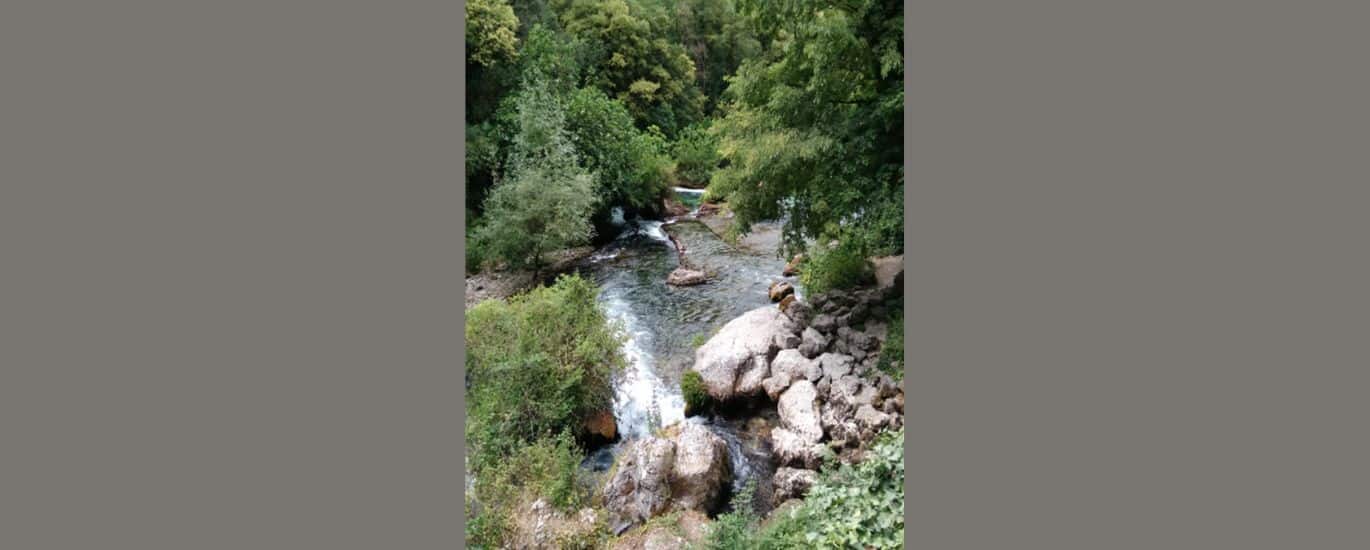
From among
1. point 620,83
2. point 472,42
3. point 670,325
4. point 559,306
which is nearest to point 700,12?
point 620,83

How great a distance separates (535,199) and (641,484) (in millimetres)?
10542

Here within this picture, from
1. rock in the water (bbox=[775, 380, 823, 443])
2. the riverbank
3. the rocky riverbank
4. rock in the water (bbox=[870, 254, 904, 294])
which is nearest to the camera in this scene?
the rocky riverbank

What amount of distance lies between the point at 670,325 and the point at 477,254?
21.3 feet

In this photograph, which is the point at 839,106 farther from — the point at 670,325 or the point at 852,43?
the point at 670,325

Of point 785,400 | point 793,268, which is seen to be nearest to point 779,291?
point 793,268

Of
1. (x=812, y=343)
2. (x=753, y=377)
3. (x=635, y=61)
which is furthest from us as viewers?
→ (x=635, y=61)

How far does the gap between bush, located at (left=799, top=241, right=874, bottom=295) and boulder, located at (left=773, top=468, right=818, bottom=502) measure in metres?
5.43

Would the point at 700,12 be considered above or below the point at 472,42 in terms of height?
above

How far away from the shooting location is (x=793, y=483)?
8516 millimetres

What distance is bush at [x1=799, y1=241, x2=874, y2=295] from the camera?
13412 millimetres

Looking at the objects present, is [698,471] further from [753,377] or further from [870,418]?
[753,377]

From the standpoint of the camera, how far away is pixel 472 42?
18.8 meters

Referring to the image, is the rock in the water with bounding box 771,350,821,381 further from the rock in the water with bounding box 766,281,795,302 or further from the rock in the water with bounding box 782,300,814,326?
the rock in the water with bounding box 766,281,795,302

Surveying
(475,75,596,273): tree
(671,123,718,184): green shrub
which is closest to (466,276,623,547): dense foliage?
(475,75,596,273): tree
